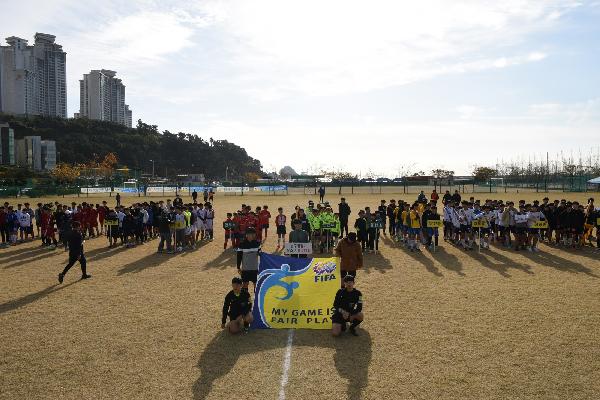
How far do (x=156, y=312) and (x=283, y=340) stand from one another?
3.43m

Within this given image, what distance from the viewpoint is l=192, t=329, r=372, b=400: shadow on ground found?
7059mm

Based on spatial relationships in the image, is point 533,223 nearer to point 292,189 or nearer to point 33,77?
point 292,189

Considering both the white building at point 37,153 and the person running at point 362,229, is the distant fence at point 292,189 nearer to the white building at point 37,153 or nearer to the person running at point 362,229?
the person running at point 362,229

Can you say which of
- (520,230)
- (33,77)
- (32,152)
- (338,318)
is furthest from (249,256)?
(33,77)

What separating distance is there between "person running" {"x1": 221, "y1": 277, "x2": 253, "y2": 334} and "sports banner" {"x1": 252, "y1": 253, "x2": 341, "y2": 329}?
0.30 meters

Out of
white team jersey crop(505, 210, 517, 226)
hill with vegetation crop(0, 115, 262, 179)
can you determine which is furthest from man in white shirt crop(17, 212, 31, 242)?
hill with vegetation crop(0, 115, 262, 179)

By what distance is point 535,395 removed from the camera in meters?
6.58

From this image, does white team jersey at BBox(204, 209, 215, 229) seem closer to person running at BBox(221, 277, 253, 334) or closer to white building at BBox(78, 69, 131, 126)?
person running at BBox(221, 277, 253, 334)

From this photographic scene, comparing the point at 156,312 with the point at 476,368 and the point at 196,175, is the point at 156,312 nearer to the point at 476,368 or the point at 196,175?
the point at 476,368

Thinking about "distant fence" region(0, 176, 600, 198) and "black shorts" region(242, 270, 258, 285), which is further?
"distant fence" region(0, 176, 600, 198)

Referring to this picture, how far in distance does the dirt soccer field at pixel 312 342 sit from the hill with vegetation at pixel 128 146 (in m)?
122

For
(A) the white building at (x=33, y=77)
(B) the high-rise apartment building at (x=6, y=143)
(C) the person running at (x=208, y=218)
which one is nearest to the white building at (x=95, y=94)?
(A) the white building at (x=33, y=77)

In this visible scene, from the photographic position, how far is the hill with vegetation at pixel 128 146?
12788 cm

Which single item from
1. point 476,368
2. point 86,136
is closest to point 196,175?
point 86,136
